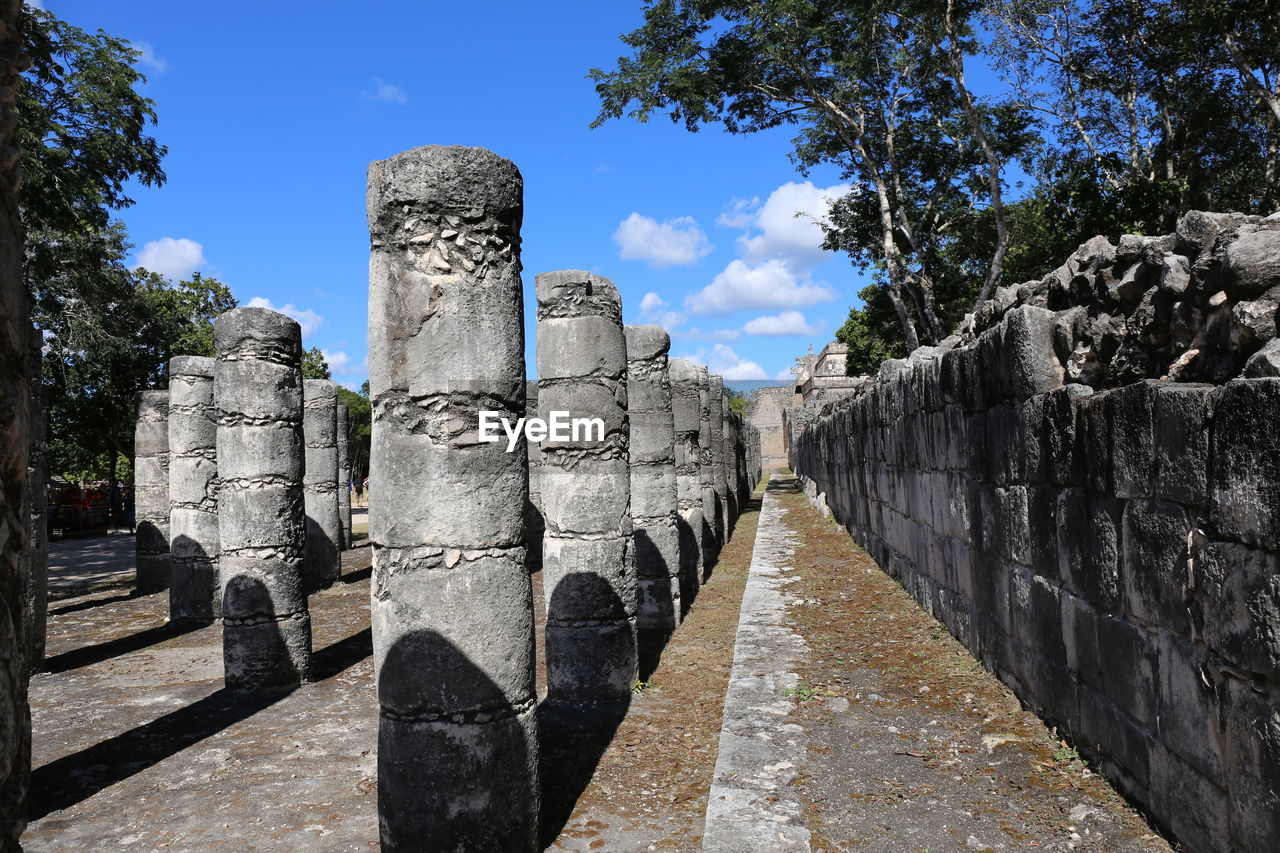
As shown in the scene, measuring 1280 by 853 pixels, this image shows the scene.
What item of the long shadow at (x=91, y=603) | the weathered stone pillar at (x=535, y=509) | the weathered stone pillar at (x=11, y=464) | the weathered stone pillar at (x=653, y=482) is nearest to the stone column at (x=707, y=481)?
the weathered stone pillar at (x=535, y=509)

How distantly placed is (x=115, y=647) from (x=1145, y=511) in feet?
35.2

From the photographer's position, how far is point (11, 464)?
69.8 inches

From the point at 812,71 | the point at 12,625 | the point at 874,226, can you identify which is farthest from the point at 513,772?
the point at 874,226

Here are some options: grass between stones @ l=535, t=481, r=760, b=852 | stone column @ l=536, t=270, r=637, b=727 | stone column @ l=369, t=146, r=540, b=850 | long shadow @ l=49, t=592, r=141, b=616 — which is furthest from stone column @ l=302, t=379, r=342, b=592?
stone column @ l=369, t=146, r=540, b=850

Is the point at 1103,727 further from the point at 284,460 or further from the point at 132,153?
the point at 132,153

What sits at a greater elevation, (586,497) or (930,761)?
(586,497)

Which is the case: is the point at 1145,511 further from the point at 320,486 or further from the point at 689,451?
the point at 320,486

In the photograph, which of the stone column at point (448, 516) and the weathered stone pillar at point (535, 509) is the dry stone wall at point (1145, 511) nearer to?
the stone column at point (448, 516)

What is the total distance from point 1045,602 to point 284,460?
21.7 feet

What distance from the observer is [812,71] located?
20172 millimetres

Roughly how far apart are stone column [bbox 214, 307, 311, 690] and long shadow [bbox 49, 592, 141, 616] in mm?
6503

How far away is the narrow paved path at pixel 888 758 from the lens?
162 inches

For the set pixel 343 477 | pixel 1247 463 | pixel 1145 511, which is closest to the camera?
pixel 1247 463

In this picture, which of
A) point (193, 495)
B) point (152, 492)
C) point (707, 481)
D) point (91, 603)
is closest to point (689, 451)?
point (707, 481)
